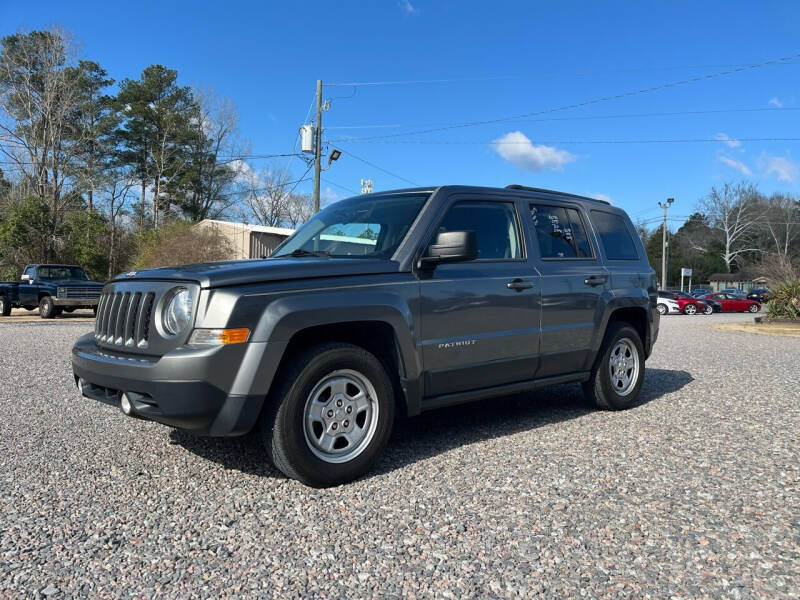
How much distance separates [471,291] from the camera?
4520 millimetres

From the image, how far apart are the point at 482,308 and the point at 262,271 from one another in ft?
5.44

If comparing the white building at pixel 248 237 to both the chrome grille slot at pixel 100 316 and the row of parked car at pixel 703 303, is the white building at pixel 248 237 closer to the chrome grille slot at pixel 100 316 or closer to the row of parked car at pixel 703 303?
the row of parked car at pixel 703 303

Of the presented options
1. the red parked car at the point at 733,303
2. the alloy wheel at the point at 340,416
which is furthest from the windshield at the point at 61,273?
the red parked car at the point at 733,303

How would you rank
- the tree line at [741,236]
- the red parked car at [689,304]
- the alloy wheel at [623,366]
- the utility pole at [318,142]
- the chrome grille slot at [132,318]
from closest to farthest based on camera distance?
the chrome grille slot at [132,318], the alloy wheel at [623,366], the utility pole at [318,142], the red parked car at [689,304], the tree line at [741,236]

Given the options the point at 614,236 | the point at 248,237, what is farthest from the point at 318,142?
the point at 614,236

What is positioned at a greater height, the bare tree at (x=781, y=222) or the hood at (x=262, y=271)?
the bare tree at (x=781, y=222)

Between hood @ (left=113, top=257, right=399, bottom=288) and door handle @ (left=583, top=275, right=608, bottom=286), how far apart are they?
2.08m

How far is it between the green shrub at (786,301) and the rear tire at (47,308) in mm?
22921

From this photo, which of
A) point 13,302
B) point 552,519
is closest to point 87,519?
point 552,519

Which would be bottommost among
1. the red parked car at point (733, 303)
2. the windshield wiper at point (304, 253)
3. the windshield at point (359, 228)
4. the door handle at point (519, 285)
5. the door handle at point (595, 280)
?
the red parked car at point (733, 303)

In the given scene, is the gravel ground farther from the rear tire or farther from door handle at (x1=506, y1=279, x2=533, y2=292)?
the rear tire

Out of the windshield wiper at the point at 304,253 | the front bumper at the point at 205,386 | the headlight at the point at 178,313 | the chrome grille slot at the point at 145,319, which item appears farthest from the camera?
the windshield wiper at the point at 304,253

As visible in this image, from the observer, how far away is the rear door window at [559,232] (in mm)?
5336

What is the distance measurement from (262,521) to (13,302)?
812 inches
